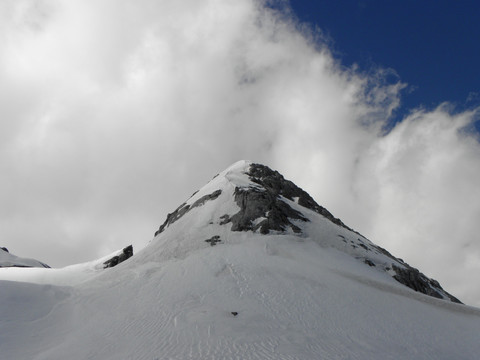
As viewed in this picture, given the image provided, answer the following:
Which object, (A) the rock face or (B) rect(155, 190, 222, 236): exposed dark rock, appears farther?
(B) rect(155, 190, 222, 236): exposed dark rock

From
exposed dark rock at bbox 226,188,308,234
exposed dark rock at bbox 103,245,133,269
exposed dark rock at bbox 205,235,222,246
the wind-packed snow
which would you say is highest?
exposed dark rock at bbox 226,188,308,234

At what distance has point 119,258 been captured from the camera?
5088cm

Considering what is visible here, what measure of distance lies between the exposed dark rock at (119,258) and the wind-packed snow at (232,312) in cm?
802

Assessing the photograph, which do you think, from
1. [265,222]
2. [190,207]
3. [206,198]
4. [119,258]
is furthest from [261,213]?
[119,258]

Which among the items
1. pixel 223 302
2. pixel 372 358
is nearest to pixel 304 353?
pixel 372 358

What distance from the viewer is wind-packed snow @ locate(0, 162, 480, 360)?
17.8 metres

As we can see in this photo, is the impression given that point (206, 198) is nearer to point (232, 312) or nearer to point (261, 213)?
point (261, 213)

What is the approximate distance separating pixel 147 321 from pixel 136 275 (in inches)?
481

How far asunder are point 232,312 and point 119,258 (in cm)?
3435

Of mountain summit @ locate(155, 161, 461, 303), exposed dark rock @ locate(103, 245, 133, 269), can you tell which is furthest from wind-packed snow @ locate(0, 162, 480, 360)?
exposed dark rock @ locate(103, 245, 133, 269)

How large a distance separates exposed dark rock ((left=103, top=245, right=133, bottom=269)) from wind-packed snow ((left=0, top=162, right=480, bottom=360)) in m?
8.02

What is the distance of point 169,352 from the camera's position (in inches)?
656

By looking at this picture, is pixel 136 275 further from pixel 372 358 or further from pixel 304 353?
pixel 372 358

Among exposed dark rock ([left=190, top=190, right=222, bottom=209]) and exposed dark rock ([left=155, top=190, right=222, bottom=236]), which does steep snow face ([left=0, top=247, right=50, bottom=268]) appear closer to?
exposed dark rock ([left=155, top=190, right=222, bottom=236])
